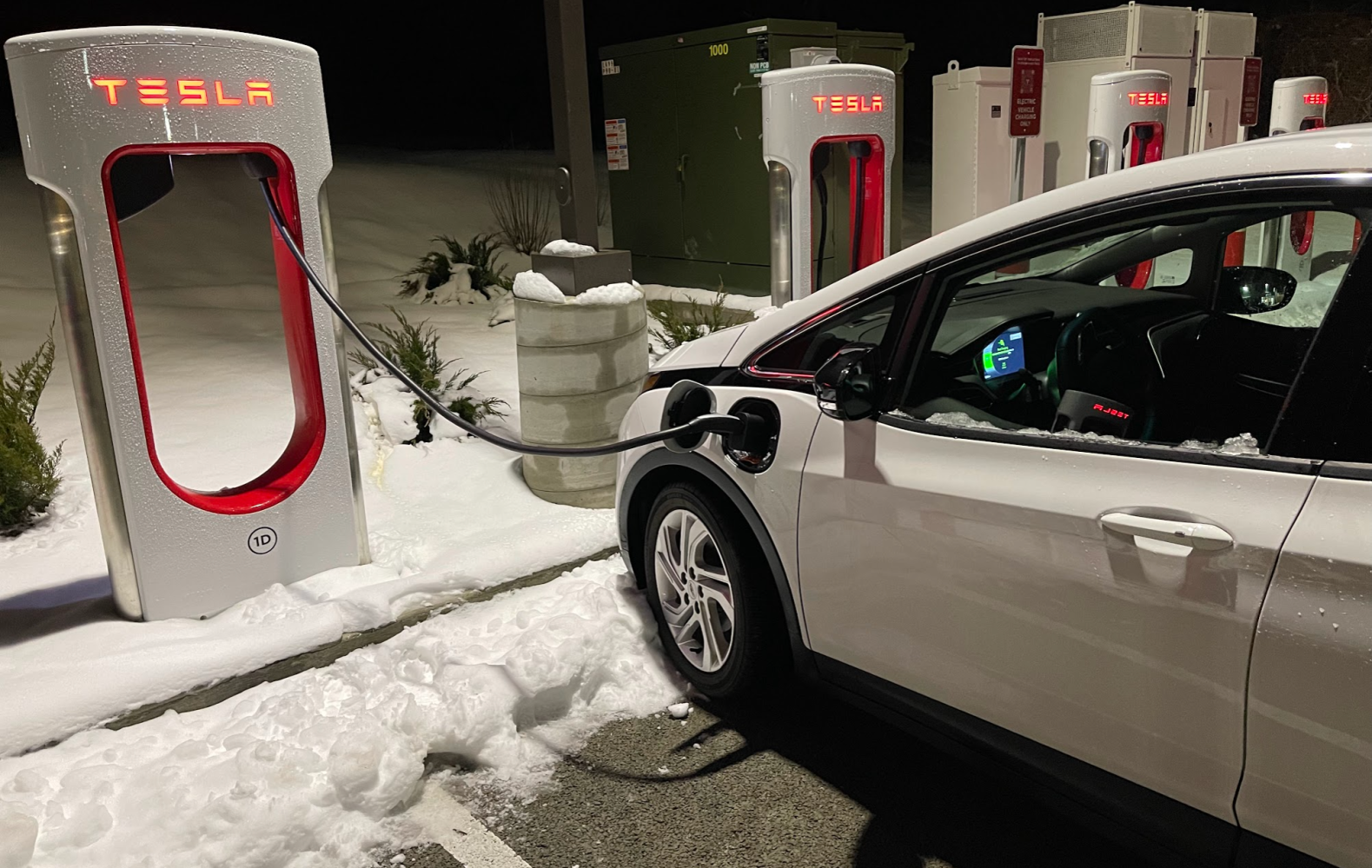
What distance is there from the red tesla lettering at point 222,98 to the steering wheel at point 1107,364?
8.78 feet

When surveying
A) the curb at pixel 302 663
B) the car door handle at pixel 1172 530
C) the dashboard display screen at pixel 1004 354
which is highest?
the dashboard display screen at pixel 1004 354

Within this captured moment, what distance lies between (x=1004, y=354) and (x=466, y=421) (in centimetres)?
181

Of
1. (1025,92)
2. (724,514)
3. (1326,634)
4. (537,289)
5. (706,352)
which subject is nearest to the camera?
(1326,634)

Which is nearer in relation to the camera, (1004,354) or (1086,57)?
(1004,354)

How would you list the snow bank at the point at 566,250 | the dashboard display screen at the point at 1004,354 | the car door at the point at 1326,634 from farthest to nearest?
the snow bank at the point at 566,250 → the dashboard display screen at the point at 1004,354 → the car door at the point at 1326,634

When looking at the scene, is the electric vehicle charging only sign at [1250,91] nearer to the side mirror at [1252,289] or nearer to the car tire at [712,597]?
the side mirror at [1252,289]

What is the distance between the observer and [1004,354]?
9.70 feet

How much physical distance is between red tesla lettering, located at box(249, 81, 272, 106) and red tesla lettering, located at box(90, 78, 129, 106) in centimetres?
38

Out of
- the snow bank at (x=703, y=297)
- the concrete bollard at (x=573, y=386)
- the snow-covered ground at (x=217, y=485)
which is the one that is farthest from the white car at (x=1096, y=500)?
the snow bank at (x=703, y=297)

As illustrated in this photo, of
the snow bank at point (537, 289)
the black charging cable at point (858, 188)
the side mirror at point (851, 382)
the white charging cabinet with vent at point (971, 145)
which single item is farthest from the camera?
the white charging cabinet with vent at point (971, 145)

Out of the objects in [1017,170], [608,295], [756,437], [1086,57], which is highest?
[1086,57]

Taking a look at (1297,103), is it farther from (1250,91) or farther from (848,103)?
(848,103)

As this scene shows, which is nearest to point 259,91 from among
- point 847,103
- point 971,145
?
point 847,103

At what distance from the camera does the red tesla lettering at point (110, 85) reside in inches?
132
